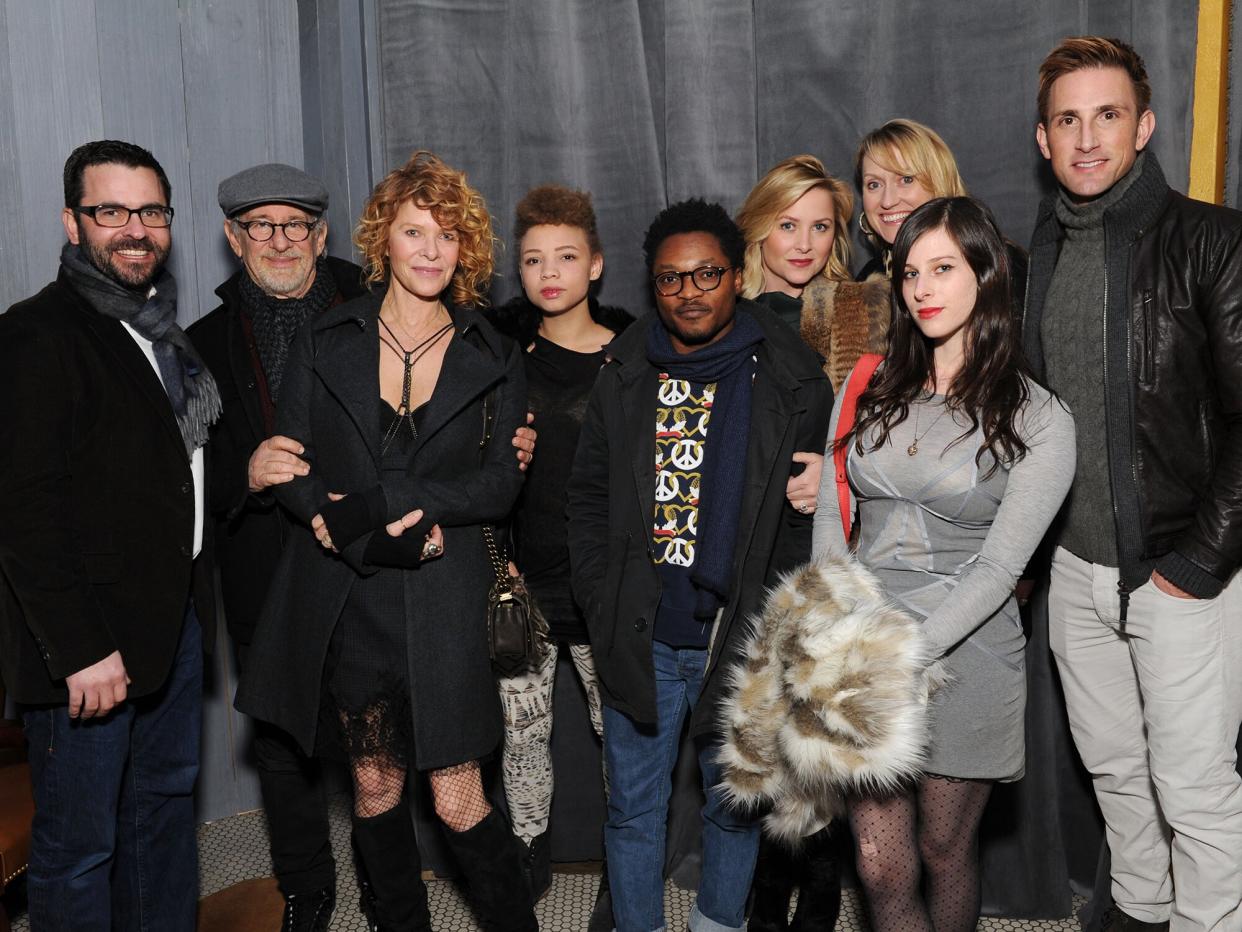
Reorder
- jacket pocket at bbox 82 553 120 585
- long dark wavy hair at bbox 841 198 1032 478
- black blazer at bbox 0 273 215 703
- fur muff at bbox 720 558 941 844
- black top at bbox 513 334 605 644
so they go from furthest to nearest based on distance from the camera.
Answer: black top at bbox 513 334 605 644 < jacket pocket at bbox 82 553 120 585 < black blazer at bbox 0 273 215 703 < long dark wavy hair at bbox 841 198 1032 478 < fur muff at bbox 720 558 941 844

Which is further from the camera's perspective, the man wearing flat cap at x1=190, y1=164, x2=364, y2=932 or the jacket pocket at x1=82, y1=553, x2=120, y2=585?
the man wearing flat cap at x1=190, y1=164, x2=364, y2=932

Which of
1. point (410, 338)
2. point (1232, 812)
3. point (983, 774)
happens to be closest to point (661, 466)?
point (410, 338)

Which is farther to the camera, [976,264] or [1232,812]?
[1232,812]

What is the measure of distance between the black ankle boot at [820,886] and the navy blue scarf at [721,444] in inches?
29.6

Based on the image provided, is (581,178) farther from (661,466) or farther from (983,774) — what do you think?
(983,774)

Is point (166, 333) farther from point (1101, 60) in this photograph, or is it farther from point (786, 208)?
point (1101, 60)

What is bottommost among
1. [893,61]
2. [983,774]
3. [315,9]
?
[983,774]

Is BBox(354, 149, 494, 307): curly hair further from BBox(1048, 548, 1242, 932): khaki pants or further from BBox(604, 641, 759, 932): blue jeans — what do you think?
BBox(1048, 548, 1242, 932): khaki pants

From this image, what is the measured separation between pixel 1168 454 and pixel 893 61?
1330mm

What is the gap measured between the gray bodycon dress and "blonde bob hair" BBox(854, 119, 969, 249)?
31.7 inches

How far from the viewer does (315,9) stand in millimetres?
3363

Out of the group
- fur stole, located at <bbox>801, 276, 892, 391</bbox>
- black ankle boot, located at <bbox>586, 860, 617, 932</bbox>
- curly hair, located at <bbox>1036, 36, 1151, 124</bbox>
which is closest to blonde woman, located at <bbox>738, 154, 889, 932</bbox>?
fur stole, located at <bbox>801, 276, 892, 391</bbox>

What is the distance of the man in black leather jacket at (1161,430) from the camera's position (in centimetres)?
222

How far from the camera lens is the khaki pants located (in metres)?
2.26
